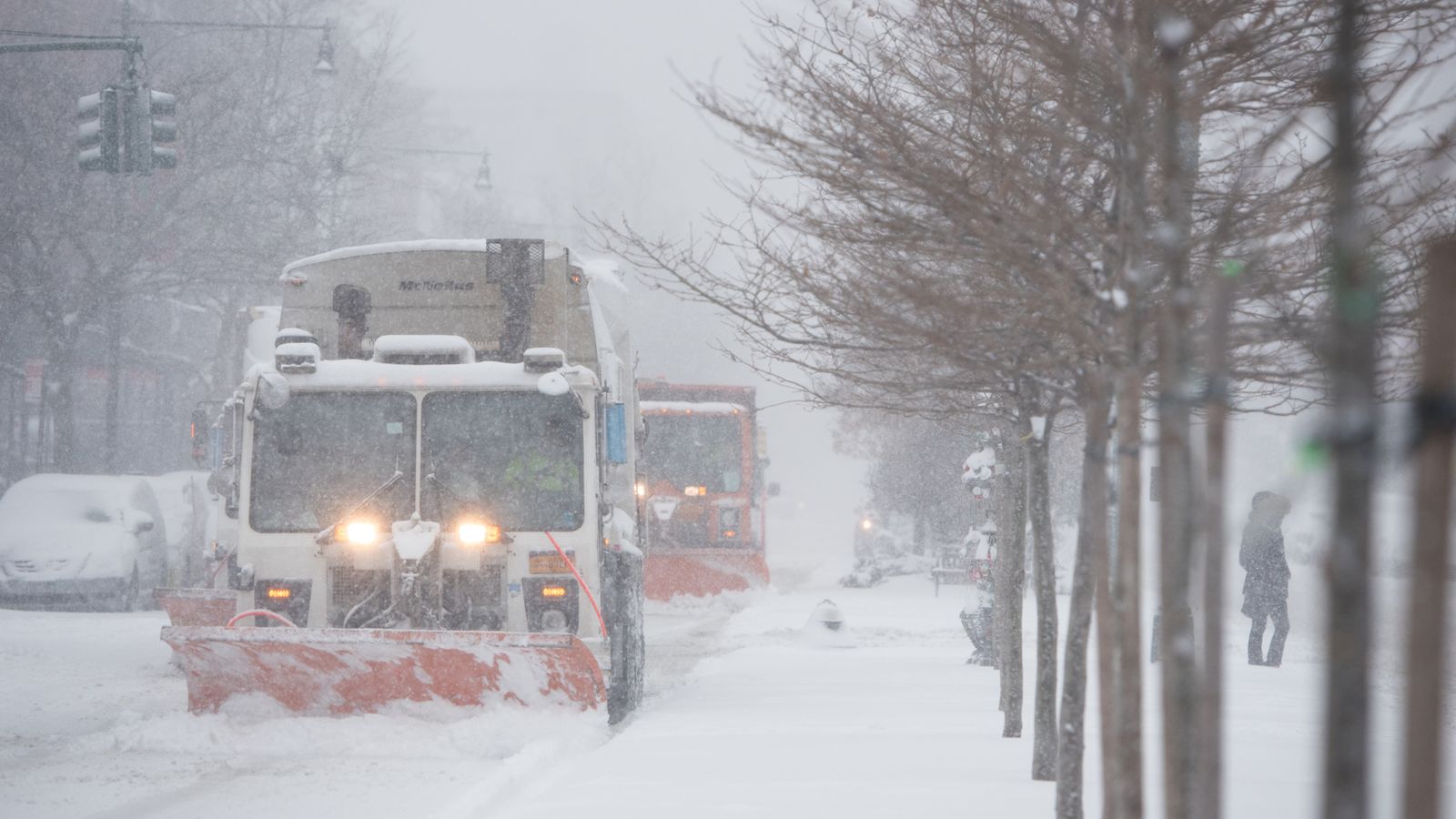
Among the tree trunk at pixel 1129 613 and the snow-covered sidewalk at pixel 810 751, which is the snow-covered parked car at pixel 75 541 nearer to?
the snow-covered sidewalk at pixel 810 751

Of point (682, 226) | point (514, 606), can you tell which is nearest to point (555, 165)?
point (682, 226)

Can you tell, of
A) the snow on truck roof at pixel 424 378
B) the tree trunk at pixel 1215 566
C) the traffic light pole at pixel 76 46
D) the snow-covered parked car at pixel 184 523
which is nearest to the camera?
the tree trunk at pixel 1215 566

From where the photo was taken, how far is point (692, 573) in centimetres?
2144

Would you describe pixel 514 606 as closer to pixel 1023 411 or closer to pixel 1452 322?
pixel 1023 411

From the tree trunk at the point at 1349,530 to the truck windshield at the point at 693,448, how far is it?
2093 centimetres

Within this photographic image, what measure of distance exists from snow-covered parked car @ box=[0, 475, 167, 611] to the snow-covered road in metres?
4.52

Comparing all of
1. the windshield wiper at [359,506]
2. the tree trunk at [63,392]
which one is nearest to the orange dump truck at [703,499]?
the tree trunk at [63,392]

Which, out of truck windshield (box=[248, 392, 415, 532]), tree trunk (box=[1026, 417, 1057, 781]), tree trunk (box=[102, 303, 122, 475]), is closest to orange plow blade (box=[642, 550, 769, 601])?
tree trunk (box=[102, 303, 122, 475])

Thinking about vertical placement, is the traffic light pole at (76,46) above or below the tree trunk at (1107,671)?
above

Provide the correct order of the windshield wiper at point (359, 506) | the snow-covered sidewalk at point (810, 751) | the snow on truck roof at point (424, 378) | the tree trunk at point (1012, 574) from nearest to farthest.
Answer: the snow-covered sidewalk at point (810, 751), the tree trunk at point (1012, 574), the windshield wiper at point (359, 506), the snow on truck roof at point (424, 378)

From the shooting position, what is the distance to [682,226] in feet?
198

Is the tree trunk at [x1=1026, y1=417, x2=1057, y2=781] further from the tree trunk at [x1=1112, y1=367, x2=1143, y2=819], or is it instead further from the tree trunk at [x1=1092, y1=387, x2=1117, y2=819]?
the tree trunk at [x1=1112, y1=367, x2=1143, y2=819]

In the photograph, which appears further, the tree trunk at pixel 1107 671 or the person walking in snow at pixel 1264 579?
the person walking in snow at pixel 1264 579

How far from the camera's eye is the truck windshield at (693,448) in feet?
75.2
